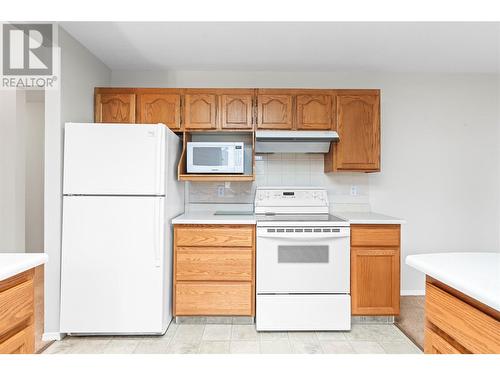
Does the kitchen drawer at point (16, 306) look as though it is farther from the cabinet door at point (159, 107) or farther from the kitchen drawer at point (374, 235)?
the kitchen drawer at point (374, 235)

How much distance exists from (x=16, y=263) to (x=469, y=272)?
1.38 metres

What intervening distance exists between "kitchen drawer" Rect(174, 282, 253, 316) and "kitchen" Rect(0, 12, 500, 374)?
0.4 inches

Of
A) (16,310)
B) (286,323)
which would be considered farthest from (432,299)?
(286,323)

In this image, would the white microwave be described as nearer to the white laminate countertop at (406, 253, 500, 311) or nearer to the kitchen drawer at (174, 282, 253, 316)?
the kitchen drawer at (174, 282, 253, 316)

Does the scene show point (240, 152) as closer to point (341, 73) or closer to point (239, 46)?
point (239, 46)

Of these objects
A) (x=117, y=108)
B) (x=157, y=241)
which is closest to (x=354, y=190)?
(x=157, y=241)

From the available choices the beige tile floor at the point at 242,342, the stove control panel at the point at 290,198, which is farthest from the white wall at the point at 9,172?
the stove control panel at the point at 290,198

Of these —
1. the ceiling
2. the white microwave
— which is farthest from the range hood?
the ceiling

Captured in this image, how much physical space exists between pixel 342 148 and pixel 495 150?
177 centimetres

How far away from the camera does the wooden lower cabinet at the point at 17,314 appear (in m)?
0.99

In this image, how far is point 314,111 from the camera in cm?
293

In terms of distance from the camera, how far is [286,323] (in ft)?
8.25

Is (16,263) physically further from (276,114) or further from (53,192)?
(276,114)
